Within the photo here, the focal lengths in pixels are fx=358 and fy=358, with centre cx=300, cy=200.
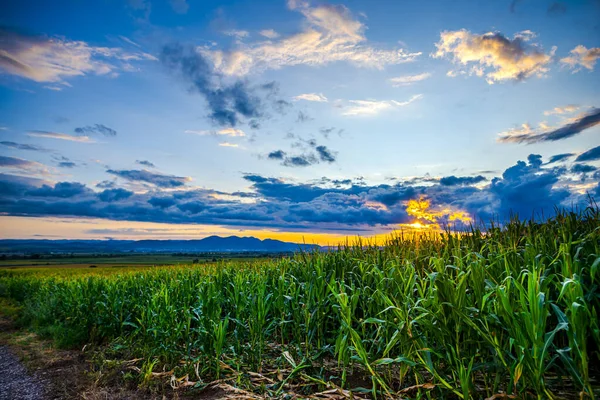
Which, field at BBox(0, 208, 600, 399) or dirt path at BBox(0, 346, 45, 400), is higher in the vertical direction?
field at BBox(0, 208, 600, 399)

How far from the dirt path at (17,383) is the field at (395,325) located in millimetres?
1124

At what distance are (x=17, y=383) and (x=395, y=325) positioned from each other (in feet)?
23.4

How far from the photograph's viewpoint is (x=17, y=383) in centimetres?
662

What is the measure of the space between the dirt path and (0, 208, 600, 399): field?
112 cm

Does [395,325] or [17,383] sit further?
[17,383]

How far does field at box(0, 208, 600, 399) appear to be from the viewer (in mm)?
3217

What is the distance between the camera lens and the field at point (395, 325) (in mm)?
3217

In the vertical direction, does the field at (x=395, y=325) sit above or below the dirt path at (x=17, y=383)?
above

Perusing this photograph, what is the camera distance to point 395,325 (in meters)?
3.93

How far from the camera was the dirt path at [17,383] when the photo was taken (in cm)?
594

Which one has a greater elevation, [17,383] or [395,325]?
[395,325]

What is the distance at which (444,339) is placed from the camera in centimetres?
382

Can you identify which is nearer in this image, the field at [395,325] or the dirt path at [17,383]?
the field at [395,325]

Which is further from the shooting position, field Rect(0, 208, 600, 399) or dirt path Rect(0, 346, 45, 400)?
dirt path Rect(0, 346, 45, 400)
